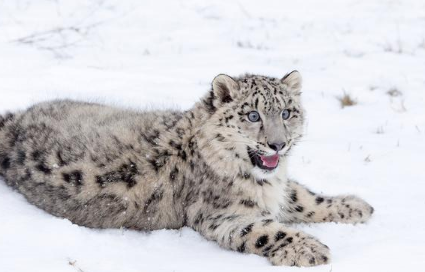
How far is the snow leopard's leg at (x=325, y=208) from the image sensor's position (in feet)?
20.7

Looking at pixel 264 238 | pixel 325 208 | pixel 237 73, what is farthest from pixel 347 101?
pixel 264 238

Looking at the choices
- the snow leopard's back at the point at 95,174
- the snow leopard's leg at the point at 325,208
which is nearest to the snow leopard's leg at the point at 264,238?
the snow leopard's back at the point at 95,174

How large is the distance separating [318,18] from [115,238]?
31.5 feet

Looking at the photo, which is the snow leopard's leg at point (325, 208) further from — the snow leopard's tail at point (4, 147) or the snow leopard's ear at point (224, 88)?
the snow leopard's tail at point (4, 147)

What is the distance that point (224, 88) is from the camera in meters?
6.20

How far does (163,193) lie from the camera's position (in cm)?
602

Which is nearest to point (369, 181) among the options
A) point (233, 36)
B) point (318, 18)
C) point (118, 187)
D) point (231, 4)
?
point (118, 187)

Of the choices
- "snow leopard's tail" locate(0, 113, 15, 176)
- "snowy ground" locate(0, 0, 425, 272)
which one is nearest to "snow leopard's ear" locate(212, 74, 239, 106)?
"snowy ground" locate(0, 0, 425, 272)

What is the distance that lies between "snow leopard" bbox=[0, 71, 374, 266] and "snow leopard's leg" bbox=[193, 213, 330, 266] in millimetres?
11

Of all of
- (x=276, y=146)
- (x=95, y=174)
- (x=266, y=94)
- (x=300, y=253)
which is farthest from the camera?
(x=266, y=94)

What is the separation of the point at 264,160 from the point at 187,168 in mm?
660

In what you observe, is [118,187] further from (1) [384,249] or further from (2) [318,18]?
(2) [318,18]

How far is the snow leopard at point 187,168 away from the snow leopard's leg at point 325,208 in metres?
0.02

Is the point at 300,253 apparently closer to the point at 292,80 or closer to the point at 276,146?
the point at 276,146
